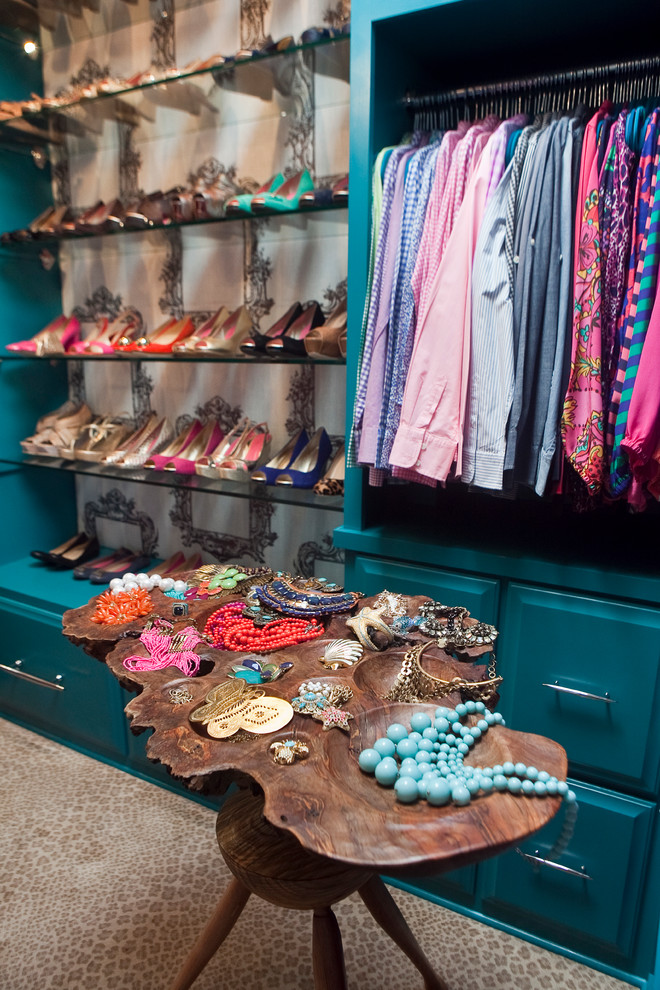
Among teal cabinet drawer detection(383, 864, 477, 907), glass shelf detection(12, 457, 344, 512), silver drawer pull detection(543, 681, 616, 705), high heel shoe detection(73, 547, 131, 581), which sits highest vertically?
glass shelf detection(12, 457, 344, 512)

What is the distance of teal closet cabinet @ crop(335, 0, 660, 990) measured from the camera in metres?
1.49

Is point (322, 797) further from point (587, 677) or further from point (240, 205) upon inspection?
point (240, 205)

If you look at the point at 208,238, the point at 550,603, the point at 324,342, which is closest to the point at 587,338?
the point at 550,603

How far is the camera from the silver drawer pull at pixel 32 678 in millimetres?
2363

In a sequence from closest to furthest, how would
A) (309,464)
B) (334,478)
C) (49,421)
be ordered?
1. (334,478)
2. (309,464)
3. (49,421)

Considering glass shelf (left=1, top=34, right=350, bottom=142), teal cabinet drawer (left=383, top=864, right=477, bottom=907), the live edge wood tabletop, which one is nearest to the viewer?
the live edge wood tabletop

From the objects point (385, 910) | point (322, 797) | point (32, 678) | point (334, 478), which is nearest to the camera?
point (322, 797)

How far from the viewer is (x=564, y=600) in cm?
153

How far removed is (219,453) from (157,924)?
1417 mm

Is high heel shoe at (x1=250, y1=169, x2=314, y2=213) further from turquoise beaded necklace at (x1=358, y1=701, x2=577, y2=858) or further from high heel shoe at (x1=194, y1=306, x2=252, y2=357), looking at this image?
turquoise beaded necklace at (x1=358, y1=701, x2=577, y2=858)

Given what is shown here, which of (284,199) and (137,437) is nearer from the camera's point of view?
(284,199)

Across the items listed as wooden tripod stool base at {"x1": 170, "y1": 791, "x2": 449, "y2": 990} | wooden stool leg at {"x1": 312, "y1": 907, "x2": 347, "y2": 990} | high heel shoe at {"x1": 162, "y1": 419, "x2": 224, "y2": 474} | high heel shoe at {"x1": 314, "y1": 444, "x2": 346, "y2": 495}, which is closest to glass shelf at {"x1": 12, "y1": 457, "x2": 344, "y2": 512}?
high heel shoe at {"x1": 314, "y1": 444, "x2": 346, "y2": 495}

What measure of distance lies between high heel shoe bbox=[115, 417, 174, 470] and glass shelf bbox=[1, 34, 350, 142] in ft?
3.84

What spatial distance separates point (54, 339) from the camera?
2.62 meters
